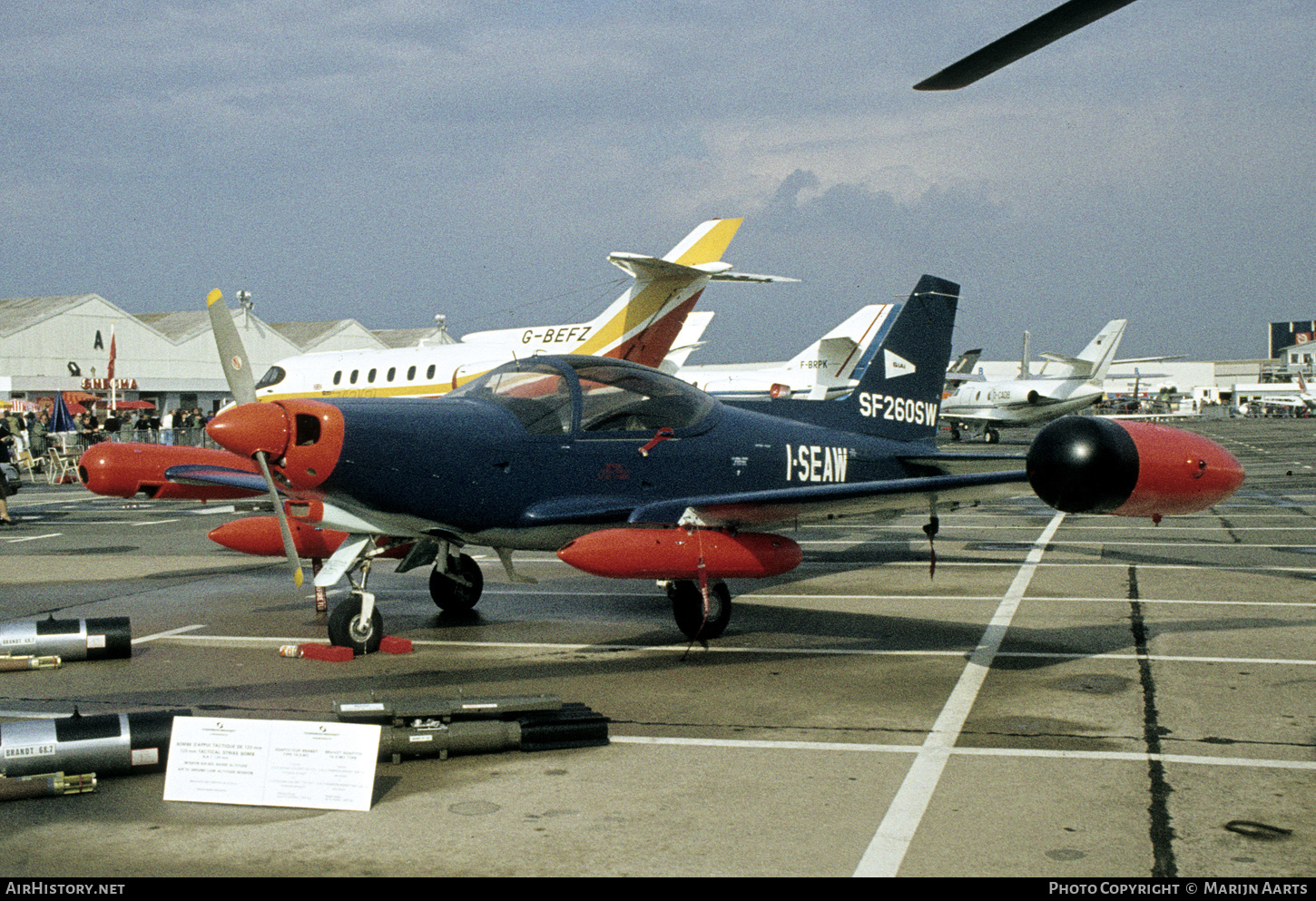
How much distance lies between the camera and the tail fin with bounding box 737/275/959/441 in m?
11.8

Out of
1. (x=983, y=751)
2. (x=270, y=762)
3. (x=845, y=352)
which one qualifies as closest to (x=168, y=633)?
(x=270, y=762)

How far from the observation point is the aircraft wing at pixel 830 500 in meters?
7.81

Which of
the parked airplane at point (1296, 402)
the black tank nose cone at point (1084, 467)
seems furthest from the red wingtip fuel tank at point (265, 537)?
the parked airplane at point (1296, 402)

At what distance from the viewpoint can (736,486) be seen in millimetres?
9750

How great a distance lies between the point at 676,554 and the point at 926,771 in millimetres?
2842

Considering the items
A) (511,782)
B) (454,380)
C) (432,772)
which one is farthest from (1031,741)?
(454,380)

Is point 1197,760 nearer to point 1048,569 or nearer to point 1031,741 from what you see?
point 1031,741

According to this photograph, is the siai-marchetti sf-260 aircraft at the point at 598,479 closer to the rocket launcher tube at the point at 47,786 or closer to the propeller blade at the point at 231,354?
the propeller blade at the point at 231,354

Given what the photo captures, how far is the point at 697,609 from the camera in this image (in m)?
8.94

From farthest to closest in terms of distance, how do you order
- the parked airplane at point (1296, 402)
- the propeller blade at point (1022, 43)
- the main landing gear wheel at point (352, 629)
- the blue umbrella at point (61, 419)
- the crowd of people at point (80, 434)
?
the parked airplane at point (1296, 402), the crowd of people at point (80, 434), the blue umbrella at point (61, 419), the main landing gear wheel at point (352, 629), the propeller blade at point (1022, 43)

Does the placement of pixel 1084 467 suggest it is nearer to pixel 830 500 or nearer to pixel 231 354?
pixel 830 500

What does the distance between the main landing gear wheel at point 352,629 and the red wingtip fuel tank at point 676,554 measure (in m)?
1.82

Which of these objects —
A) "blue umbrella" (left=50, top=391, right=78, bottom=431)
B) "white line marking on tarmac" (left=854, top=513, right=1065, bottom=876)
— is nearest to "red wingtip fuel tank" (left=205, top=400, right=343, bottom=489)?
"white line marking on tarmac" (left=854, top=513, right=1065, bottom=876)

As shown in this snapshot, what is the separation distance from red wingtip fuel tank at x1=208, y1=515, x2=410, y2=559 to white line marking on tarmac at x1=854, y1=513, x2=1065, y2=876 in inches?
204
